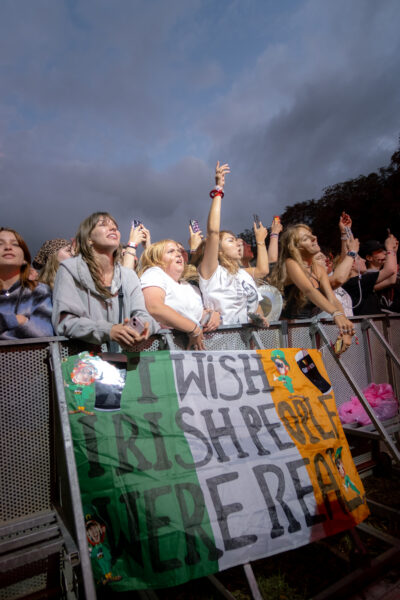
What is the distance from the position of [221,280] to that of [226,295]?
0.16 m

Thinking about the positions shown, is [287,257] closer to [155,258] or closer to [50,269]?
[155,258]

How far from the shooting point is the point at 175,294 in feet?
10.1

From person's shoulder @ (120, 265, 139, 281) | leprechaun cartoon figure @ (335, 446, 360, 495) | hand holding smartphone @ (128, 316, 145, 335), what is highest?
person's shoulder @ (120, 265, 139, 281)

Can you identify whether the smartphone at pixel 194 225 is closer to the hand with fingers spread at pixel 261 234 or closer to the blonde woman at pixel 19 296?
the hand with fingers spread at pixel 261 234

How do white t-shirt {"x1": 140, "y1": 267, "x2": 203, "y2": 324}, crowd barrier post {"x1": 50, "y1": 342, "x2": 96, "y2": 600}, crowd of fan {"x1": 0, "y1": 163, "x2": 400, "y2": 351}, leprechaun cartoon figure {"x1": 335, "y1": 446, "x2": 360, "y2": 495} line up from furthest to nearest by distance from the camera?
1. white t-shirt {"x1": 140, "y1": 267, "x2": 203, "y2": 324}
2. leprechaun cartoon figure {"x1": 335, "y1": 446, "x2": 360, "y2": 495}
3. crowd of fan {"x1": 0, "y1": 163, "x2": 400, "y2": 351}
4. crowd barrier post {"x1": 50, "y1": 342, "x2": 96, "y2": 600}

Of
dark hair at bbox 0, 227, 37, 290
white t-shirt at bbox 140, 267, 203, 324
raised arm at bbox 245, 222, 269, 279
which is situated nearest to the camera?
A: dark hair at bbox 0, 227, 37, 290

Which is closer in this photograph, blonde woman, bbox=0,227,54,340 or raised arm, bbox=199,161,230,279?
blonde woman, bbox=0,227,54,340

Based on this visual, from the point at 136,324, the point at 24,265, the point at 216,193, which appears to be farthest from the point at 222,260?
the point at 24,265

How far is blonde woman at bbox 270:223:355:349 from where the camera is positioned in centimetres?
377

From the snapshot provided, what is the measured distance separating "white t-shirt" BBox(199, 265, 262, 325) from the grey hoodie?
0.91 metres

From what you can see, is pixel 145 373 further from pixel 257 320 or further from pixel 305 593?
pixel 305 593

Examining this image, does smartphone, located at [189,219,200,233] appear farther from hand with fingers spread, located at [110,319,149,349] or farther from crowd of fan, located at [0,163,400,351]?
hand with fingers spread, located at [110,319,149,349]

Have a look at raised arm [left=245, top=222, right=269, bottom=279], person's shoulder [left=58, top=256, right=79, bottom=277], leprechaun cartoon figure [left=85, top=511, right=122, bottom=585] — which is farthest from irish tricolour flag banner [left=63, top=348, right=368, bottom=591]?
raised arm [left=245, top=222, right=269, bottom=279]

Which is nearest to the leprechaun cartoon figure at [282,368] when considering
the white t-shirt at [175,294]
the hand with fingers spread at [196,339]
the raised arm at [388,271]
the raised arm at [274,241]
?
the hand with fingers spread at [196,339]
